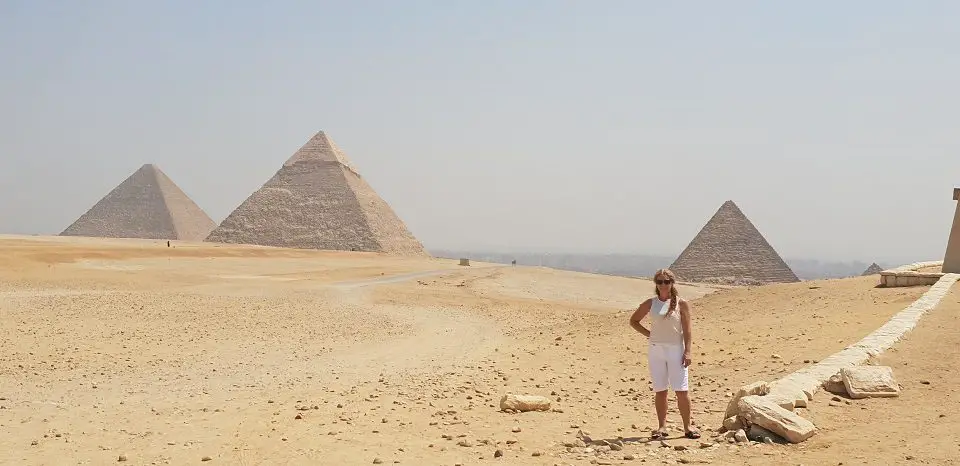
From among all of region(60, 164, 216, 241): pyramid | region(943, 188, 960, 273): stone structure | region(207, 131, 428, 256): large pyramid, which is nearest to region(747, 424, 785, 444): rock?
region(943, 188, 960, 273): stone structure

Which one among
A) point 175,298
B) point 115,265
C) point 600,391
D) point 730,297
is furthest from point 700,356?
point 115,265

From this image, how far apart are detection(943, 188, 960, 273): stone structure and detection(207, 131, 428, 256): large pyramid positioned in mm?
58749

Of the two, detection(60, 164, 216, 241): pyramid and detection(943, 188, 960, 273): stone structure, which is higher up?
detection(60, 164, 216, 241): pyramid

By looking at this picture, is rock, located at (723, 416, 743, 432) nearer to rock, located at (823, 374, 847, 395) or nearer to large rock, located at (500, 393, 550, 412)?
rock, located at (823, 374, 847, 395)

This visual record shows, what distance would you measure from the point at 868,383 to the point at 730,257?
4520cm

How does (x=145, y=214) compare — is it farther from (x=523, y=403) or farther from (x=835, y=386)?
(x=835, y=386)

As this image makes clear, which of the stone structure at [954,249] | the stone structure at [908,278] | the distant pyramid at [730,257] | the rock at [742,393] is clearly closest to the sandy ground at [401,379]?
the rock at [742,393]

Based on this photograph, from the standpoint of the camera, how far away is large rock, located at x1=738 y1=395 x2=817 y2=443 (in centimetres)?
488

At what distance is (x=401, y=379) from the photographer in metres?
8.48

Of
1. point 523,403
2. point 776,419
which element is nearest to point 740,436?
point 776,419

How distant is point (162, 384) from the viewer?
8.12m

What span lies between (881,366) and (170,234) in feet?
277

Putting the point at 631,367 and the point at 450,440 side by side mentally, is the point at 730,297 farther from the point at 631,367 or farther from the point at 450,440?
the point at 450,440

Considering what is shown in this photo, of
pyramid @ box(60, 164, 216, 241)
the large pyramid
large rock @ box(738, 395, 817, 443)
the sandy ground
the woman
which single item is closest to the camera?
large rock @ box(738, 395, 817, 443)
